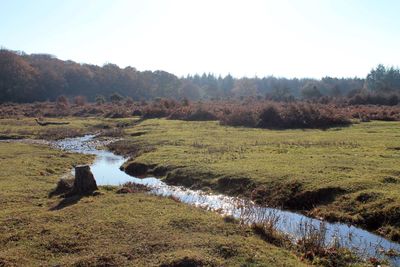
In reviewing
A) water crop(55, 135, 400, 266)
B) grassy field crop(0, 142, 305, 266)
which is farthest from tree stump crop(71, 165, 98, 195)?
water crop(55, 135, 400, 266)

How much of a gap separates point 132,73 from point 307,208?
542ft

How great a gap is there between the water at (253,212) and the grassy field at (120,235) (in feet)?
7.06

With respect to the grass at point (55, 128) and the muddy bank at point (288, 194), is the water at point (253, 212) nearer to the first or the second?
the muddy bank at point (288, 194)

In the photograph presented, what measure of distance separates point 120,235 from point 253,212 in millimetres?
6182

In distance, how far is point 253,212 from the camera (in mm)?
18484

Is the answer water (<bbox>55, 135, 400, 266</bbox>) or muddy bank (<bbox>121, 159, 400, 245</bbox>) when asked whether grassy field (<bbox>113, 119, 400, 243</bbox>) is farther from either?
water (<bbox>55, 135, 400, 266</bbox>)

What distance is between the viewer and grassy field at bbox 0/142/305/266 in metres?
13.8

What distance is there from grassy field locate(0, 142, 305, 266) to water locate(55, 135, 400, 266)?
2.15 m

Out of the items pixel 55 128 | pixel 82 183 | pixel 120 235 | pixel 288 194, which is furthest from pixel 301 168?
pixel 55 128

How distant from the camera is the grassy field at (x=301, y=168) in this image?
66.8ft

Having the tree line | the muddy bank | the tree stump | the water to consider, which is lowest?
the water

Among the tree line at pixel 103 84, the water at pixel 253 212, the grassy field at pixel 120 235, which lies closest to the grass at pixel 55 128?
the water at pixel 253 212

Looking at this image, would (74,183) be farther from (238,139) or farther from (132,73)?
(132,73)

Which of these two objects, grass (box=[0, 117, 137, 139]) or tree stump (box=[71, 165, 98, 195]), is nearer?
tree stump (box=[71, 165, 98, 195])
